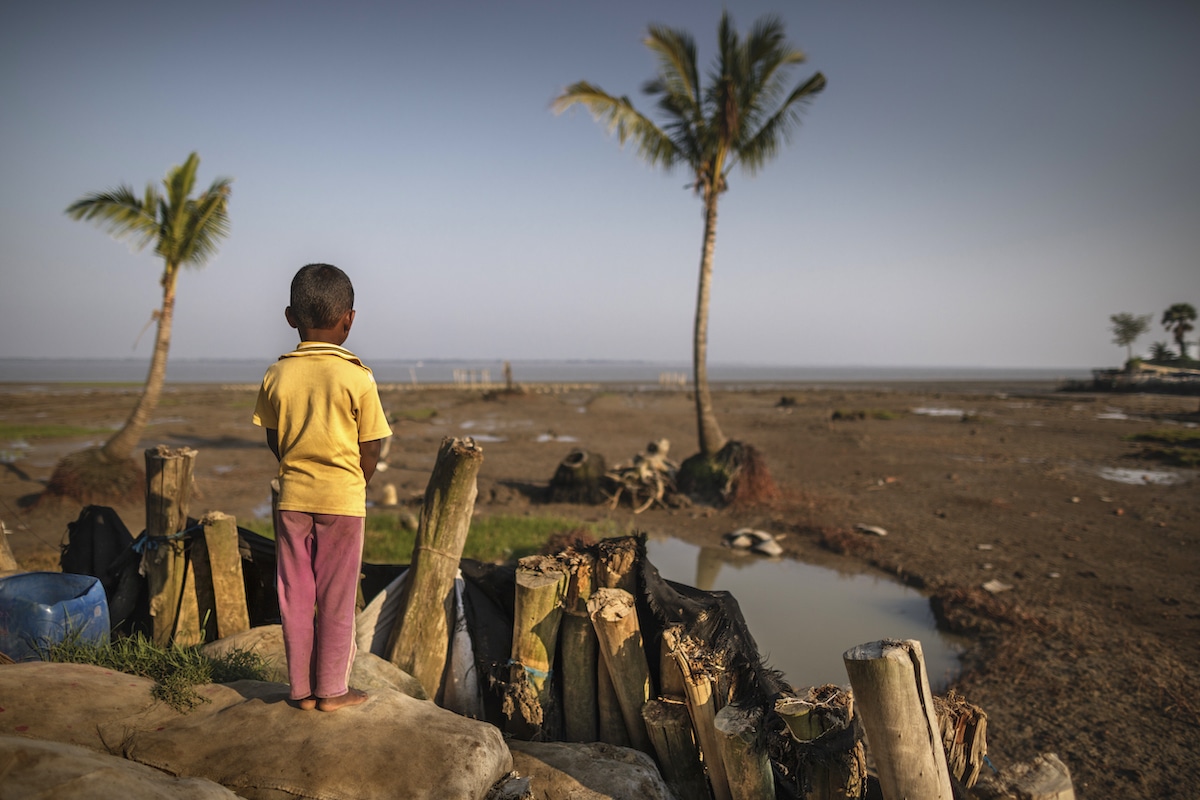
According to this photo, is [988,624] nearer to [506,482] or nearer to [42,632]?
[42,632]

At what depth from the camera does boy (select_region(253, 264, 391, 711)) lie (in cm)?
284

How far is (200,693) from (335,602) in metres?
0.81

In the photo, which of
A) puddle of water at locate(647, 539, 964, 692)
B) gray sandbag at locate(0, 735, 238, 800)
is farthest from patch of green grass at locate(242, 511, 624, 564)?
gray sandbag at locate(0, 735, 238, 800)

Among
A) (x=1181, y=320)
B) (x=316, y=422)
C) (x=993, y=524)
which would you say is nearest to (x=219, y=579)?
(x=316, y=422)

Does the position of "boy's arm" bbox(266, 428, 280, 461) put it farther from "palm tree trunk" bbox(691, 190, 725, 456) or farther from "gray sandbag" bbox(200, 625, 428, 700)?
"palm tree trunk" bbox(691, 190, 725, 456)

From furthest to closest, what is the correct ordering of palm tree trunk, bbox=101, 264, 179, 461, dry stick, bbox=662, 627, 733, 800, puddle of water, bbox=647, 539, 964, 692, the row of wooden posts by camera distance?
palm tree trunk, bbox=101, 264, 179, 461, puddle of water, bbox=647, 539, 964, 692, dry stick, bbox=662, 627, 733, 800, the row of wooden posts

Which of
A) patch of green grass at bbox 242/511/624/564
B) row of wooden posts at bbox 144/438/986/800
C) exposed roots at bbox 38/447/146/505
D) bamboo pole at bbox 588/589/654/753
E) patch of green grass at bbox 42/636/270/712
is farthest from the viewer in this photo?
exposed roots at bbox 38/447/146/505

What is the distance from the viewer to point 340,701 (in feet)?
9.40

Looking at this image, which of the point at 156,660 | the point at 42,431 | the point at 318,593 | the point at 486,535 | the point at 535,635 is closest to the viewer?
the point at 318,593

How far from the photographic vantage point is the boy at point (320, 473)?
284 centimetres

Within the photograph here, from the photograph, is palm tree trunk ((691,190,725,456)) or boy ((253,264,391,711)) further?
palm tree trunk ((691,190,725,456))

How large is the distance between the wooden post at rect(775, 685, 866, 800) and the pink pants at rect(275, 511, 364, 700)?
6.76 feet

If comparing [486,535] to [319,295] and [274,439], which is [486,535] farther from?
[319,295]

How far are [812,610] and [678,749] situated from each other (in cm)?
472
